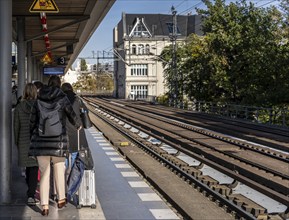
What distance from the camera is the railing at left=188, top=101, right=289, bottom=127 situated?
29484 millimetres

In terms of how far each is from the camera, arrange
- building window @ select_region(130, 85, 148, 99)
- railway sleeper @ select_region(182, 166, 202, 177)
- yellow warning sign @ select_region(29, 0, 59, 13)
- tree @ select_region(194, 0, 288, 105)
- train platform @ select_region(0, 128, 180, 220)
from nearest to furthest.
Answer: train platform @ select_region(0, 128, 180, 220) → yellow warning sign @ select_region(29, 0, 59, 13) → railway sleeper @ select_region(182, 166, 202, 177) → tree @ select_region(194, 0, 288, 105) → building window @ select_region(130, 85, 148, 99)

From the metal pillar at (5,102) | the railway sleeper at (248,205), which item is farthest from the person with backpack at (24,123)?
the railway sleeper at (248,205)

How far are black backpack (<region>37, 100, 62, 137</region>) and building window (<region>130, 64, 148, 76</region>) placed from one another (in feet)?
283

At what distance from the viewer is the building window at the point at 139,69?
9262 centimetres

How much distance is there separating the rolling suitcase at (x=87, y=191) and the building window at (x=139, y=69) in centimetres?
8571

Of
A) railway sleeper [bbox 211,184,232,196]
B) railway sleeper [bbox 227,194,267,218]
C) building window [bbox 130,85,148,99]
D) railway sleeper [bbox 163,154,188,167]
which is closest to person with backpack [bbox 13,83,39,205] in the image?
railway sleeper [bbox 227,194,267,218]

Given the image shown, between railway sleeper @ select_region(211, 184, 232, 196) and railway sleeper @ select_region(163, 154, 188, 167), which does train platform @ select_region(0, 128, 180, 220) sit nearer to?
railway sleeper @ select_region(211, 184, 232, 196)

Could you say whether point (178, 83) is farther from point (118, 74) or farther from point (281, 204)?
point (118, 74)

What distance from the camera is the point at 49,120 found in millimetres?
6289

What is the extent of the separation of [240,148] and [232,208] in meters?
9.66

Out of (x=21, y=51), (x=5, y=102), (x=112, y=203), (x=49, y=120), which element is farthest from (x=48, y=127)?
(x=21, y=51)

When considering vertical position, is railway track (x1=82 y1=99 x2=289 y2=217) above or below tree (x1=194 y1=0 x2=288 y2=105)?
below

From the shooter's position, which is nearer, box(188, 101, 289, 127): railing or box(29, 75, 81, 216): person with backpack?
box(29, 75, 81, 216): person with backpack

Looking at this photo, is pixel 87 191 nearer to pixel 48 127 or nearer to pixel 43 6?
pixel 48 127
